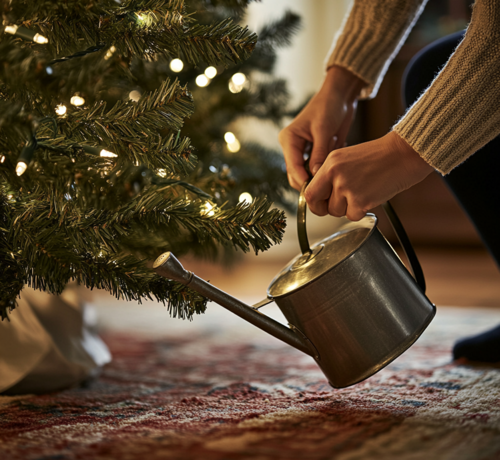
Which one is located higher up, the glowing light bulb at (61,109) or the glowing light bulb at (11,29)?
the glowing light bulb at (11,29)

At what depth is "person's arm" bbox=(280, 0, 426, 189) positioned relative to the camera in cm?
71

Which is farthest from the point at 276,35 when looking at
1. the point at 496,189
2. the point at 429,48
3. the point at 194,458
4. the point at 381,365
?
the point at 194,458

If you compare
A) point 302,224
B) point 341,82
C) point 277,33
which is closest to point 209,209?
point 302,224

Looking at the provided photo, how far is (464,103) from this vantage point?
52 cm

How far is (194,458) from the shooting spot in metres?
0.43

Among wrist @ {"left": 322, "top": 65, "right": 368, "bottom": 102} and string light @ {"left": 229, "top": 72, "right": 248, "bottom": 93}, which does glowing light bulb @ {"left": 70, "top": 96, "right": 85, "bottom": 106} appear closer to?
wrist @ {"left": 322, "top": 65, "right": 368, "bottom": 102}

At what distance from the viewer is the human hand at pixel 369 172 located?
53 cm

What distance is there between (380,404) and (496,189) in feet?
1.18

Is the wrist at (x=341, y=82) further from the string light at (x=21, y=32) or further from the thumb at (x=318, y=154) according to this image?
the string light at (x=21, y=32)

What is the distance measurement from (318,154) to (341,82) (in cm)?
16

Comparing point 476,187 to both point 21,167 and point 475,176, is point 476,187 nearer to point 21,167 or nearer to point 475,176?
point 475,176

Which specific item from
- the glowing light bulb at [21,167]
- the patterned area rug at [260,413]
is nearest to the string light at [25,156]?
the glowing light bulb at [21,167]

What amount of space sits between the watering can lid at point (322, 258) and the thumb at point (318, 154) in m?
0.09

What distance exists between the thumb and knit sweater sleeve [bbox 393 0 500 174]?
0.42 ft
